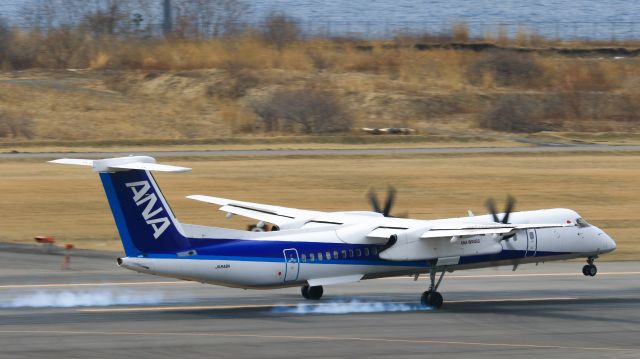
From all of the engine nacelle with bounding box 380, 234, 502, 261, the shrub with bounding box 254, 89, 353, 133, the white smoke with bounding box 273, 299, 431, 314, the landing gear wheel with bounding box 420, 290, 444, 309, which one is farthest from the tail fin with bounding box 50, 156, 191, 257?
the shrub with bounding box 254, 89, 353, 133

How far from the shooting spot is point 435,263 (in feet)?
106

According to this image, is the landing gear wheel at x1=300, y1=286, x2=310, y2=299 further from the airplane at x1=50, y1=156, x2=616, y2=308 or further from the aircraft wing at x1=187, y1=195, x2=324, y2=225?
the aircraft wing at x1=187, y1=195, x2=324, y2=225

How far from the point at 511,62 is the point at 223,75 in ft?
104

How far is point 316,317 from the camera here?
30609 millimetres

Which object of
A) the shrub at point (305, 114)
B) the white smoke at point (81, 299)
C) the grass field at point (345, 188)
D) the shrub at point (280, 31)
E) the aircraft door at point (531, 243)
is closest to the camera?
the white smoke at point (81, 299)

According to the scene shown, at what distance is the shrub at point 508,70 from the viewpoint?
115 metres

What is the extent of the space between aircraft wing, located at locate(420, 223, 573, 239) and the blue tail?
24.2 feet

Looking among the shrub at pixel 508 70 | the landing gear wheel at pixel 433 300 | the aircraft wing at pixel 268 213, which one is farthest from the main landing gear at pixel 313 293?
the shrub at pixel 508 70

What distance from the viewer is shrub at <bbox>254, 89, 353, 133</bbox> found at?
96.6 metres

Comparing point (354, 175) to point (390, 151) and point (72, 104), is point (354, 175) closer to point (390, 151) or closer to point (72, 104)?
point (390, 151)

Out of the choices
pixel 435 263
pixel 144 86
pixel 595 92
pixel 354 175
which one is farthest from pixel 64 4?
pixel 435 263

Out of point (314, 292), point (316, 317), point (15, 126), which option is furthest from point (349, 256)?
point (15, 126)

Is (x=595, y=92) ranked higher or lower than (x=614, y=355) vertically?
lower

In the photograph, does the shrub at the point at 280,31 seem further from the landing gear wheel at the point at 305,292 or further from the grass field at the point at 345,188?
the landing gear wheel at the point at 305,292
